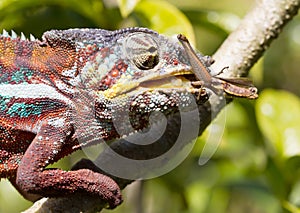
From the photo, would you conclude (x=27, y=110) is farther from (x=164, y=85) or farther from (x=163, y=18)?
(x=163, y=18)

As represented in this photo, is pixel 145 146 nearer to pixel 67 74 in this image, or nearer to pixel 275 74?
pixel 67 74

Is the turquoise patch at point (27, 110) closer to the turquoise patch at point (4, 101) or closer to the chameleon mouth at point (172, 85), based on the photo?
the turquoise patch at point (4, 101)

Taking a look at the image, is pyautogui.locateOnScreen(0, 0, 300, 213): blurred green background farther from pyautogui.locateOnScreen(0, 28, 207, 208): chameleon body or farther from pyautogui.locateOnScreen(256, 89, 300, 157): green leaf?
pyautogui.locateOnScreen(0, 28, 207, 208): chameleon body

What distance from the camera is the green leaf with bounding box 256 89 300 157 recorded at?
2795 mm

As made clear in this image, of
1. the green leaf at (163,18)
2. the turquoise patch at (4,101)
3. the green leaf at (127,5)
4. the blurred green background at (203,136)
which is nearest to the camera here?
the turquoise patch at (4,101)

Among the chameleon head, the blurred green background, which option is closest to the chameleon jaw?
the chameleon head

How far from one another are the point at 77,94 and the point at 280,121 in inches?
42.0

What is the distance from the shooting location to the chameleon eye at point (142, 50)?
1977 mm

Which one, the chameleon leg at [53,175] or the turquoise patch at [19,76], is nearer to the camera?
the chameleon leg at [53,175]

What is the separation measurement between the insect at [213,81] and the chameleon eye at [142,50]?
0.26 ft

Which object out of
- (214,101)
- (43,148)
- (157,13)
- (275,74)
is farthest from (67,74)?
(275,74)

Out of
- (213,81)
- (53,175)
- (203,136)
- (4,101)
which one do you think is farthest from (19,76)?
(203,136)

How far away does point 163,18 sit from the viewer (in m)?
2.65

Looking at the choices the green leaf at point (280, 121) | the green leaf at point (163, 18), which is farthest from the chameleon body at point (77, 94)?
the green leaf at point (280, 121)
